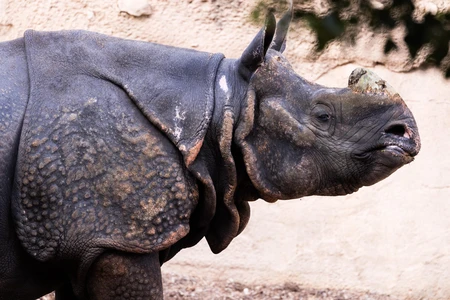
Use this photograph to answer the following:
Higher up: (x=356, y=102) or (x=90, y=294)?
(x=356, y=102)

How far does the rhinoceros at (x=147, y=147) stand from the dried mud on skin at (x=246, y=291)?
8.07 feet

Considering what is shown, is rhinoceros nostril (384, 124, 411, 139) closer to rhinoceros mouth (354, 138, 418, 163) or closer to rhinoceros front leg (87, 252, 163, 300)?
rhinoceros mouth (354, 138, 418, 163)

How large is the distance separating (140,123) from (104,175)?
29 centimetres

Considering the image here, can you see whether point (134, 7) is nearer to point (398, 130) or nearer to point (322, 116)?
point (322, 116)

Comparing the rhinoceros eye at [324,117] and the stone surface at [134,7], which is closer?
the rhinoceros eye at [324,117]

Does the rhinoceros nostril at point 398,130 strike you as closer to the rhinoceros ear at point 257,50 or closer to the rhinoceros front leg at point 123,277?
the rhinoceros ear at point 257,50

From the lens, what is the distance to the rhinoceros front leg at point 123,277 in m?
3.89

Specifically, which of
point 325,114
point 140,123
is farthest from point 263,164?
point 140,123

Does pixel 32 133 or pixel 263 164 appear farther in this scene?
pixel 263 164

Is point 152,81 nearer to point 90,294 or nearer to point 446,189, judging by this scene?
point 90,294

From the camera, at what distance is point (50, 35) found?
4.19m

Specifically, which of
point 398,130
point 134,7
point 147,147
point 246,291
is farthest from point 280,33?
point 246,291

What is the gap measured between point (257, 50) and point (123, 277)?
48.3 inches

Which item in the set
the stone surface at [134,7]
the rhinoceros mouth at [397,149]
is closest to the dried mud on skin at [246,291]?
the stone surface at [134,7]
